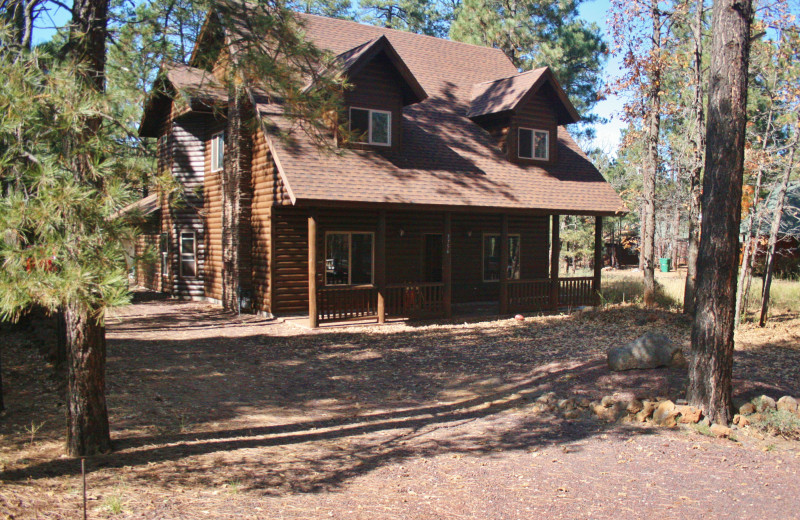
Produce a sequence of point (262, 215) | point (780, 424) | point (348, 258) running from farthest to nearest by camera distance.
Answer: point (348, 258), point (262, 215), point (780, 424)

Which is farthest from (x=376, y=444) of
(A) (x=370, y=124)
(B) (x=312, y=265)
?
(A) (x=370, y=124)

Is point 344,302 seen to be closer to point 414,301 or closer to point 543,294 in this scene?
point 414,301

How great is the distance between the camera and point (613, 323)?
15.8 metres

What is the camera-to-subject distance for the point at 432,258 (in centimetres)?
1925

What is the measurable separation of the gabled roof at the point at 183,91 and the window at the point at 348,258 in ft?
15.3

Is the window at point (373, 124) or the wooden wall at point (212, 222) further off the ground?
the window at point (373, 124)

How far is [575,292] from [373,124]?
841cm

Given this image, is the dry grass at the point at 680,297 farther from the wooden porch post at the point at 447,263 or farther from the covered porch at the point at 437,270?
the wooden porch post at the point at 447,263

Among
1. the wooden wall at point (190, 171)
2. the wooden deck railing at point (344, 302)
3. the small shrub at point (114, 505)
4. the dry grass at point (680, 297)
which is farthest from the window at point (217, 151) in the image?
the small shrub at point (114, 505)

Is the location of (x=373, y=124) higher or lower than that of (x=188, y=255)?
higher

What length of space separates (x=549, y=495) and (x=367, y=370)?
5.83m

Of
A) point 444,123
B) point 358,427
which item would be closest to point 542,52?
point 444,123

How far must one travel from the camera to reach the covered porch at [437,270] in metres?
15.5

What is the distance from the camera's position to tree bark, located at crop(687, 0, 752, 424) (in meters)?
7.57
